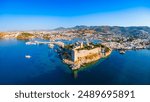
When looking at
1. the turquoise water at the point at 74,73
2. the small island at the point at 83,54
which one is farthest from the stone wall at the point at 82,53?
the turquoise water at the point at 74,73

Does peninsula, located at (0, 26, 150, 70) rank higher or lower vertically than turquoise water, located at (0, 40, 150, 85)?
higher

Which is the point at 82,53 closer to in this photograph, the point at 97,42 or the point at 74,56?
the point at 74,56

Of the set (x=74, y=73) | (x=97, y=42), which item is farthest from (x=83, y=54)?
(x=74, y=73)

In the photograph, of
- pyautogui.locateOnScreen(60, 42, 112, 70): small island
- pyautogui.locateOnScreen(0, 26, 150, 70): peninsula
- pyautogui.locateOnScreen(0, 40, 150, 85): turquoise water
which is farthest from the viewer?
pyautogui.locateOnScreen(0, 26, 150, 70): peninsula

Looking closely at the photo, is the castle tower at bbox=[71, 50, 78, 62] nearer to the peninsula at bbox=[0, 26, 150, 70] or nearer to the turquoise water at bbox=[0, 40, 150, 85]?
the peninsula at bbox=[0, 26, 150, 70]

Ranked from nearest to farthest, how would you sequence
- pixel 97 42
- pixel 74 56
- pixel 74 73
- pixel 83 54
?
pixel 74 73
pixel 74 56
pixel 83 54
pixel 97 42

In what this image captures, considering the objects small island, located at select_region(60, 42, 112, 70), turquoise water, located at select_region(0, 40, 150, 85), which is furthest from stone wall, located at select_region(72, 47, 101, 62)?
turquoise water, located at select_region(0, 40, 150, 85)

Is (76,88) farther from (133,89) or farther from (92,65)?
(92,65)

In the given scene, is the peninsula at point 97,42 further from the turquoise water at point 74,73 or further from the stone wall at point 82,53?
the turquoise water at point 74,73
